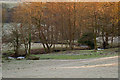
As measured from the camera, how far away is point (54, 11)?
28.0 meters

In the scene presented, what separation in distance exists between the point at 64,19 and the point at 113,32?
7.04 meters

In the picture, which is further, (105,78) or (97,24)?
(97,24)

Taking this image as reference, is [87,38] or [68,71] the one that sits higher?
[87,38]

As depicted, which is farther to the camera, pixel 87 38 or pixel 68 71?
pixel 87 38

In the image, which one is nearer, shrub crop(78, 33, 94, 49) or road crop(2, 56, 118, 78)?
road crop(2, 56, 118, 78)

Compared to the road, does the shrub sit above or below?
above

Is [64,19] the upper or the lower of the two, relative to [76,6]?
lower

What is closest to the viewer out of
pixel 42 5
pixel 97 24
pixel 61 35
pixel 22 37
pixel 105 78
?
pixel 105 78

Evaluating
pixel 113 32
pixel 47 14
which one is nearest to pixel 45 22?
pixel 47 14

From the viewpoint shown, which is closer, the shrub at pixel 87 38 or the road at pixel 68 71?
the road at pixel 68 71

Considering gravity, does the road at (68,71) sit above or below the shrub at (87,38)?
below

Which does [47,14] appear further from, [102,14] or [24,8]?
[102,14]

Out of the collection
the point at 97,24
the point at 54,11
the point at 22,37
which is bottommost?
the point at 22,37

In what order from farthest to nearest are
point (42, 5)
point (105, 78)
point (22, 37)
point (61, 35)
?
point (61, 35), point (42, 5), point (22, 37), point (105, 78)
